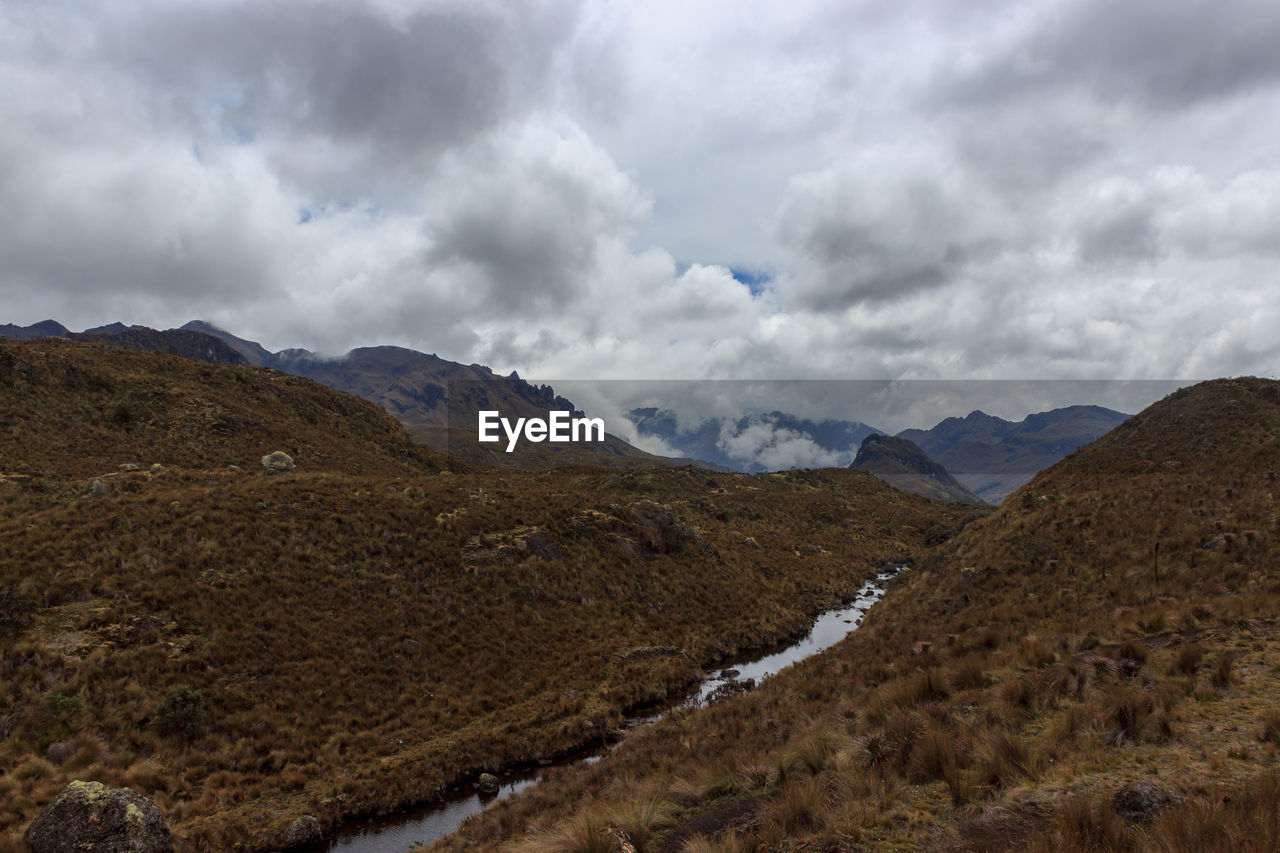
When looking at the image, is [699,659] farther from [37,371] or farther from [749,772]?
[37,371]

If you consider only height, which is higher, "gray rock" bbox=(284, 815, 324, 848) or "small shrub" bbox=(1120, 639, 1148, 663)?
"small shrub" bbox=(1120, 639, 1148, 663)

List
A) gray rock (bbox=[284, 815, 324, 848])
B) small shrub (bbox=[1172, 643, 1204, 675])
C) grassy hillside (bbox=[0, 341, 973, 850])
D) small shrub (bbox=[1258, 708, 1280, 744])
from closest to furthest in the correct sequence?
small shrub (bbox=[1258, 708, 1280, 744]), small shrub (bbox=[1172, 643, 1204, 675]), gray rock (bbox=[284, 815, 324, 848]), grassy hillside (bbox=[0, 341, 973, 850])

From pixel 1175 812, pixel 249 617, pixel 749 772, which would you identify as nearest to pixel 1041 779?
pixel 1175 812

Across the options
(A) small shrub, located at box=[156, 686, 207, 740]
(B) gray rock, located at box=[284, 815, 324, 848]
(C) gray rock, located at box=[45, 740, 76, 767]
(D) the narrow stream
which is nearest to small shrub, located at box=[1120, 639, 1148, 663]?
(D) the narrow stream

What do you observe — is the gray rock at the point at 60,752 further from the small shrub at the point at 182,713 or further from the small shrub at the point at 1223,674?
the small shrub at the point at 1223,674

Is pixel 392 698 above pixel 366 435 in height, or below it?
below

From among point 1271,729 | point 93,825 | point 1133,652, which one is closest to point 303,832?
point 93,825

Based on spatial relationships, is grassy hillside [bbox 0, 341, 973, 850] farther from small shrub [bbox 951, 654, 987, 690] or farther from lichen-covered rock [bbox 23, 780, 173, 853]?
small shrub [bbox 951, 654, 987, 690]

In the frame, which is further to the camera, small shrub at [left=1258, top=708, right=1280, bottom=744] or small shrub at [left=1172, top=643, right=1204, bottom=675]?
small shrub at [left=1172, top=643, right=1204, bottom=675]
